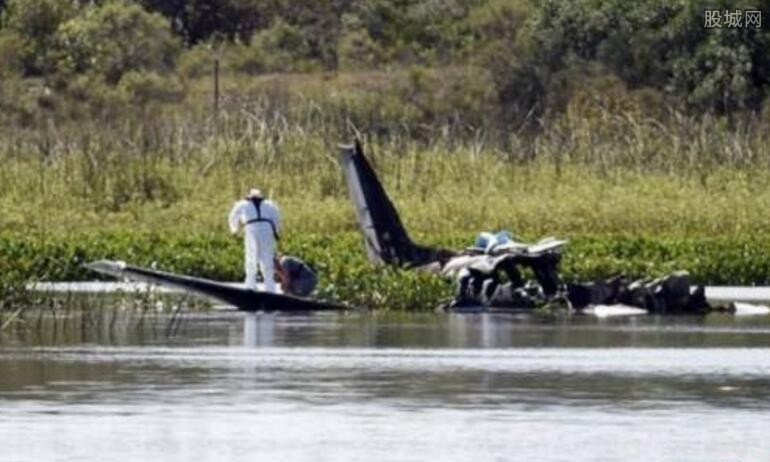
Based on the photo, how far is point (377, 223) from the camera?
36250mm

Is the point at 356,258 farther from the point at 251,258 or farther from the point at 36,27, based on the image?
the point at 36,27

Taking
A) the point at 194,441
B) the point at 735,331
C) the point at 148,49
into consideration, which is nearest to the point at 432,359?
the point at 735,331

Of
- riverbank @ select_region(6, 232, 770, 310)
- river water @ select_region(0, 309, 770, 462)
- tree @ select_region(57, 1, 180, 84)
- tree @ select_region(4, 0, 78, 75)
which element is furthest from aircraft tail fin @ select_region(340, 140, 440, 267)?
tree @ select_region(4, 0, 78, 75)

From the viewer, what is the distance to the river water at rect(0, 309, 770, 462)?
18.6 metres

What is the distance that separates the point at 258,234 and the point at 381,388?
10.6 meters

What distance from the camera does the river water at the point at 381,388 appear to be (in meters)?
18.6

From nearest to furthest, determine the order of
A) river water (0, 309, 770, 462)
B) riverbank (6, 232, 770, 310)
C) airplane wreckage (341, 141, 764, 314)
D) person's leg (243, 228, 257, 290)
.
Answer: river water (0, 309, 770, 462)
airplane wreckage (341, 141, 764, 314)
person's leg (243, 228, 257, 290)
riverbank (6, 232, 770, 310)

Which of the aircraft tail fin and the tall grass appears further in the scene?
the tall grass

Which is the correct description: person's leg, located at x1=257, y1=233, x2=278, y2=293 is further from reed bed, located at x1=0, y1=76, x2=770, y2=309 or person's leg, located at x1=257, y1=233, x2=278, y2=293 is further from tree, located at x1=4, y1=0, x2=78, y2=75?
tree, located at x1=4, y1=0, x2=78, y2=75

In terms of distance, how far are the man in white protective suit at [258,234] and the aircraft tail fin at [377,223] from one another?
8.15 ft

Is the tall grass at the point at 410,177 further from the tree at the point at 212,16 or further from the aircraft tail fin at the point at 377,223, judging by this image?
the tree at the point at 212,16

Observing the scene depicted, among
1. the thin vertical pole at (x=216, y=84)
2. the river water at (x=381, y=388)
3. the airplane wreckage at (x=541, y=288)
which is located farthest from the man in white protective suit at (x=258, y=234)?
the thin vertical pole at (x=216, y=84)

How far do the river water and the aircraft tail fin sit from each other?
12.0 feet

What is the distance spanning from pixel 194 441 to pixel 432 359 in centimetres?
728
